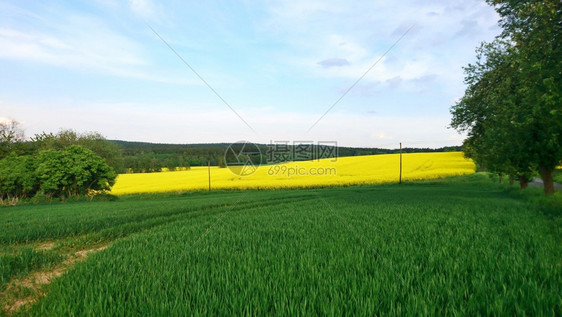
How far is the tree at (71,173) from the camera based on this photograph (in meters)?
33.6

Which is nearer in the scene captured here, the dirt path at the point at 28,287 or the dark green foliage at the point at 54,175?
the dirt path at the point at 28,287

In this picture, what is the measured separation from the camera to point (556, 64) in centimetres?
1155

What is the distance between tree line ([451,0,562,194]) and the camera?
11.9 metres

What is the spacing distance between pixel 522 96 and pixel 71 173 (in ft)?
146

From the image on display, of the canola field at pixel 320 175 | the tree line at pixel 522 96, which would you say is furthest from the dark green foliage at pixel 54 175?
the tree line at pixel 522 96

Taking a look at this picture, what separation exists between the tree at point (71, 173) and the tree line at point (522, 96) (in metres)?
41.8

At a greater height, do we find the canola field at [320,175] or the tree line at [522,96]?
the tree line at [522,96]

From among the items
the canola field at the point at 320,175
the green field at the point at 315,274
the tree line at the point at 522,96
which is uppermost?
the tree line at the point at 522,96

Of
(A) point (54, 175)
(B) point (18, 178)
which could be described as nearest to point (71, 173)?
(A) point (54, 175)

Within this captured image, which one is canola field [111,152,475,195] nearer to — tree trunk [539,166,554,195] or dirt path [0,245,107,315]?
tree trunk [539,166,554,195]

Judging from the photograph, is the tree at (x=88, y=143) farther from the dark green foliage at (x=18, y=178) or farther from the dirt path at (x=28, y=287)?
the dirt path at (x=28, y=287)

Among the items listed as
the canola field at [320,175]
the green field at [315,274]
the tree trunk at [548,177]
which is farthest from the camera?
the canola field at [320,175]

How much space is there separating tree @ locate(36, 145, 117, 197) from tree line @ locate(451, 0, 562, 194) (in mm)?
41777

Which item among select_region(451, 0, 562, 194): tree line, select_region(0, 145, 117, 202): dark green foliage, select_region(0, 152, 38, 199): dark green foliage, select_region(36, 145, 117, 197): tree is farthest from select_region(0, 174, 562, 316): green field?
select_region(0, 152, 38, 199): dark green foliage
